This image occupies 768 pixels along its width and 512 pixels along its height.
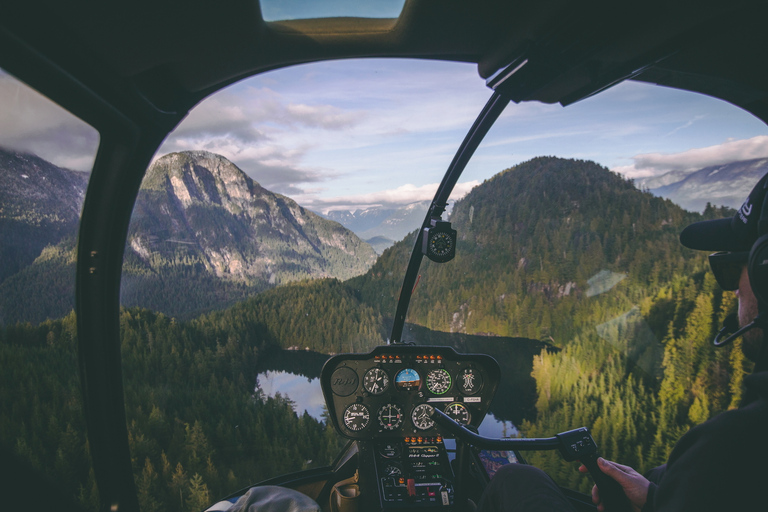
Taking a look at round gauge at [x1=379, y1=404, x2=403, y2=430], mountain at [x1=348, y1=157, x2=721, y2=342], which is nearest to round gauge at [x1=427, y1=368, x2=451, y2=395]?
round gauge at [x1=379, y1=404, x2=403, y2=430]

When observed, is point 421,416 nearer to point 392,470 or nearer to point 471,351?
point 392,470

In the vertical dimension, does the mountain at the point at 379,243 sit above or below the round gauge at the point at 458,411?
above

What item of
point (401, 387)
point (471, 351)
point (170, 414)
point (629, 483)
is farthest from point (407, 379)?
point (170, 414)

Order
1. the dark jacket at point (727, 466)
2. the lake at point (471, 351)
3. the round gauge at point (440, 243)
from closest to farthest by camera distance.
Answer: the dark jacket at point (727, 466)
the round gauge at point (440, 243)
the lake at point (471, 351)

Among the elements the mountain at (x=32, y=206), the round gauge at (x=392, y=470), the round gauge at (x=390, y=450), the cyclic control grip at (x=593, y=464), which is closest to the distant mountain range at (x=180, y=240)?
the mountain at (x=32, y=206)

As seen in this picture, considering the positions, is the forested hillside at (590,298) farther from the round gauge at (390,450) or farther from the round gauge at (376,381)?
the round gauge at (390,450)

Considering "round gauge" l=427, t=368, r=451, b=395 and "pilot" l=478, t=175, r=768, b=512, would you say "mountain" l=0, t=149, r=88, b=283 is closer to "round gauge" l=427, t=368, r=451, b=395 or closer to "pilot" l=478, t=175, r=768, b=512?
"round gauge" l=427, t=368, r=451, b=395
